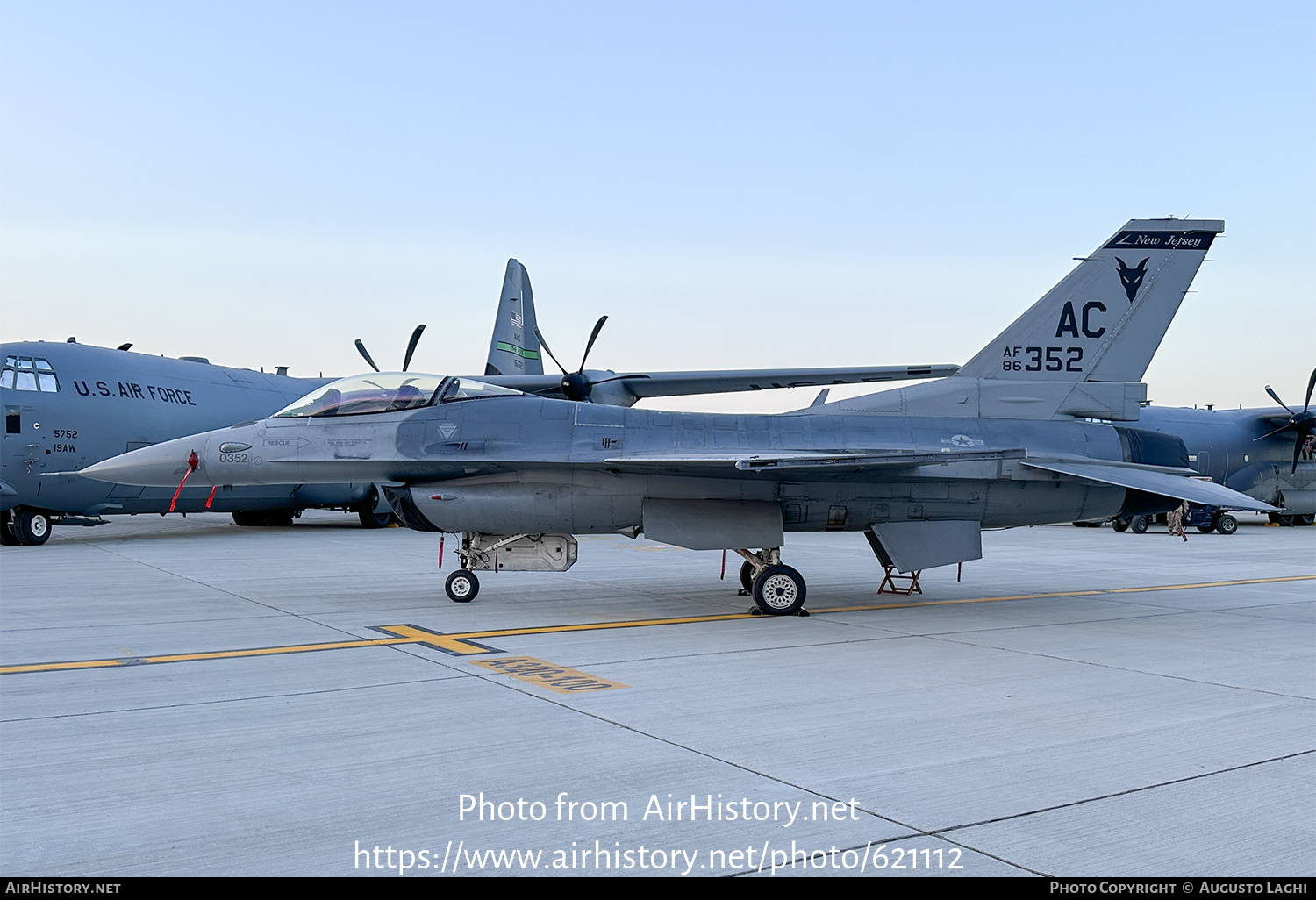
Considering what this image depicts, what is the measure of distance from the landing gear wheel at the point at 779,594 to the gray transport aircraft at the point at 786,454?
0.07ft

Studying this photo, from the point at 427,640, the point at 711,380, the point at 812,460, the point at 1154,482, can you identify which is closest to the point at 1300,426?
the point at 711,380

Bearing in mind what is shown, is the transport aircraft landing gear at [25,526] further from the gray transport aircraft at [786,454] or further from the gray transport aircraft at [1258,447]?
the gray transport aircraft at [1258,447]

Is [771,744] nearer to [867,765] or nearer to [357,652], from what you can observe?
[867,765]

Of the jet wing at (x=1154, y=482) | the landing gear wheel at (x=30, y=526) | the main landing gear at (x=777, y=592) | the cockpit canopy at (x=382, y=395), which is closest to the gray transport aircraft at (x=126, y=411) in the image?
the landing gear wheel at (x=30, y=526)

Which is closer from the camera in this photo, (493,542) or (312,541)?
(493,542)

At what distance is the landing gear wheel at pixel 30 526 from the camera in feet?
64.9

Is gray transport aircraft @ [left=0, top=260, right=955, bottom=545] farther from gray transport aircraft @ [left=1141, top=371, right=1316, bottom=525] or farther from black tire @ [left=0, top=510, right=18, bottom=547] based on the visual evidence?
gray transport aircraft @ [left=1141, top=371, right=1316, bottom=525]

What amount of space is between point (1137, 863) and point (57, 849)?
4.41 meters

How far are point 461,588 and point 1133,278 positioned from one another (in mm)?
8787

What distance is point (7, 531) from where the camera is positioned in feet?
65.6

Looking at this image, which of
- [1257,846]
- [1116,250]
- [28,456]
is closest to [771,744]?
[1257,846]

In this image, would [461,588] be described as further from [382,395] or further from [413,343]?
[413,343]
